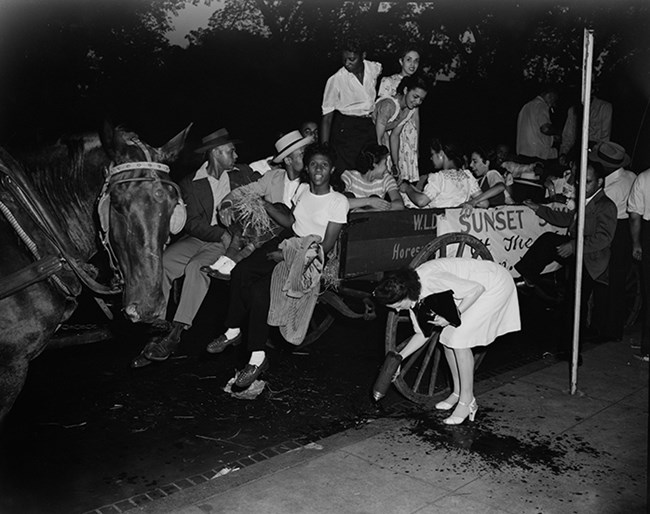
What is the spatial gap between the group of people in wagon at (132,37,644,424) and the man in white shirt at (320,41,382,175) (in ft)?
1.37

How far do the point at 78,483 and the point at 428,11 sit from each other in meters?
15.4

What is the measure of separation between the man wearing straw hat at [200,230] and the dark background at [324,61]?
18.2ft

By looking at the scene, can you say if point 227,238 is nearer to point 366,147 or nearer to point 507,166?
point 366,147

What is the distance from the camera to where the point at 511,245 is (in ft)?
23.0

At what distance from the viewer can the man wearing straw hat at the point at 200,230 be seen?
5602 millimetres

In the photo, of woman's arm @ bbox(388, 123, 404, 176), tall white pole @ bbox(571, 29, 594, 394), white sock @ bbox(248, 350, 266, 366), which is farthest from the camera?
woman's arm @ bbox(388, 123, 404, 176)

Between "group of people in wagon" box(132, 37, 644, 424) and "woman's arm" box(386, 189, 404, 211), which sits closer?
"group of people in wagon" box(132, 37, 644, 424)

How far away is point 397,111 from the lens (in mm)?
7922

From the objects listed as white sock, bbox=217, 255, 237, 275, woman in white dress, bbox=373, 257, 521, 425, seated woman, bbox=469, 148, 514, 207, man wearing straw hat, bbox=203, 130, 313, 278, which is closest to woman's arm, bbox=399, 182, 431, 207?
seated woman, bbox=469, 148, 514, 207

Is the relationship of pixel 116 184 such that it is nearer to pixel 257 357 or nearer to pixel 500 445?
pixel 257 357

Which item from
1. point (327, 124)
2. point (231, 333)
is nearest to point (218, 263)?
point (231, 333)

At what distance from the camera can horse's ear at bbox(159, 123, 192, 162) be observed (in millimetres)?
3961

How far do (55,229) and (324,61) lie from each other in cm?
1466

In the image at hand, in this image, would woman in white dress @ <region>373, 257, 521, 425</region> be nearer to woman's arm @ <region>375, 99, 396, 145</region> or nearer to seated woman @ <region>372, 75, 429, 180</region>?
seated woman @ <region>372, 75, 429, 180</region>
